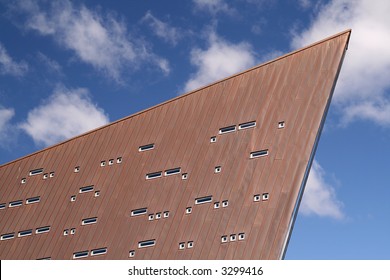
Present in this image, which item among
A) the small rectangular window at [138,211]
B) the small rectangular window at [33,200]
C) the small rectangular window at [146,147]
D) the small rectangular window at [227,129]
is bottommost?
the small rectangular window at [138,211]

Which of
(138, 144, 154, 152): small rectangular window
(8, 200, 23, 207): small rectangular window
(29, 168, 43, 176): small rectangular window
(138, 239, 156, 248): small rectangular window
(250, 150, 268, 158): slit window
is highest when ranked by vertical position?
(138, 144, 154, 152): small rectangular window

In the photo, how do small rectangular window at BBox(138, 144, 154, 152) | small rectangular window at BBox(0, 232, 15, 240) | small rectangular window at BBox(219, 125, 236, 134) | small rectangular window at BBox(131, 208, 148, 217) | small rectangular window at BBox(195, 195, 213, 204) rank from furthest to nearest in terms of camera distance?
small rectangular window at BBox(0, 232, 15, 240), small rectangular window at BBox(138, 144, 154, 152), small rectangular window at BBox(131, 208, 148, 217), small rectangular window at BBox(219, 125, 236, 134), small rectangular window at BBox(195, 195, 213, 204)

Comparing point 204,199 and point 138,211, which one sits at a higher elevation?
point 204,199

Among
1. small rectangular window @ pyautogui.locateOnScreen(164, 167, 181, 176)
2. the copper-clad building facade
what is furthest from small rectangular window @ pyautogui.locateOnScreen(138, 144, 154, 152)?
small rectangular window @ pyautogui.locateOnScreen(164, 167, 181, 176)

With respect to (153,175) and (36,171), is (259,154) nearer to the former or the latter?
(153,175)

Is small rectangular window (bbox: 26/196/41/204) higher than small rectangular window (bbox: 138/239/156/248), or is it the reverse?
small rectangular window (bbox: 26/196/41/204)

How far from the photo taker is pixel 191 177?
21.5 m

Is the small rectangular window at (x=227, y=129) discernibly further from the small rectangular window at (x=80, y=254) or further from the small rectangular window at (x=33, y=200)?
the small rectangular window at (x=33, y=200)

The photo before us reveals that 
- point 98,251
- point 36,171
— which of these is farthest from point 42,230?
point 98,251

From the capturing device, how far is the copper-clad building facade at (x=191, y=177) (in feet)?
64.2

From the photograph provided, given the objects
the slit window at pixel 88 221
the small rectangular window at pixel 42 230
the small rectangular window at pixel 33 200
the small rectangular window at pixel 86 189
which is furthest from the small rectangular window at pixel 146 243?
the small rectangular window at pixel 33 200

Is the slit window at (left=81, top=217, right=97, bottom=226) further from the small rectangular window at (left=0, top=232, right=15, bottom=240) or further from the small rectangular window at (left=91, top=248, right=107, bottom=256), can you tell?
the small rectangular window at (left=0, top=232, right=15, bottom=240)

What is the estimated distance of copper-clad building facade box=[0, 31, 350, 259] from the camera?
19.6 m
